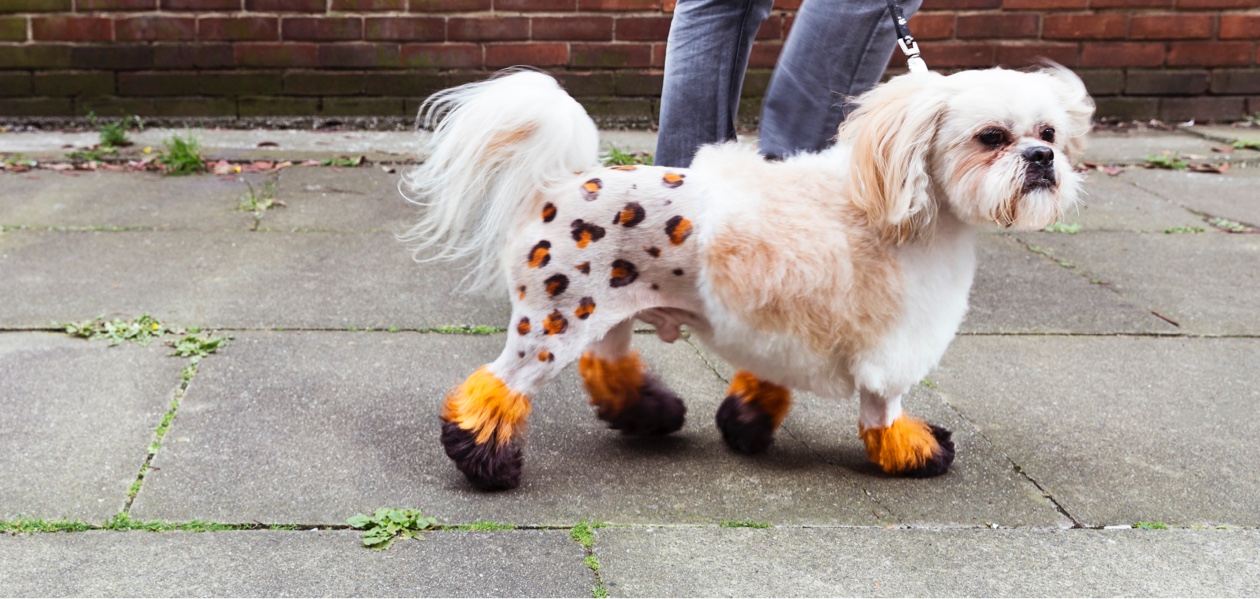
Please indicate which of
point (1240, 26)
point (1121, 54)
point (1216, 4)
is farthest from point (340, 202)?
point (1240, 26)

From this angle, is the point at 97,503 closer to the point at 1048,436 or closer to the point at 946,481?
the point at 946,481

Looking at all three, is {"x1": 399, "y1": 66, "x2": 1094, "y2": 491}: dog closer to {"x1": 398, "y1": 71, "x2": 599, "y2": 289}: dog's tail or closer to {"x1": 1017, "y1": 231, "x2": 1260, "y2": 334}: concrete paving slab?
{"x1": 398, "y1": 71, "x2": 599, "y2": 289}: dog's tail

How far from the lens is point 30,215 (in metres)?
4.54

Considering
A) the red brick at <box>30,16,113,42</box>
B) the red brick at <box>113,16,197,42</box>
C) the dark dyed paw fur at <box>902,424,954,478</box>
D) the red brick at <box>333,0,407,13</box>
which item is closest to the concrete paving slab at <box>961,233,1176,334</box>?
the dark dyed paw fur at <box>902,424,954,478</box>

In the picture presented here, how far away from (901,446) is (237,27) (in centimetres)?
494

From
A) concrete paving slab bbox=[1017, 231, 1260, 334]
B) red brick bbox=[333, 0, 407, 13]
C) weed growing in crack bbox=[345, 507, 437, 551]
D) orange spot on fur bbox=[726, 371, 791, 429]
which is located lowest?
weed growing in crack bbox=[345, 507, 437, 551]

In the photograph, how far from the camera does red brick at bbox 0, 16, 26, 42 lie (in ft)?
20.1

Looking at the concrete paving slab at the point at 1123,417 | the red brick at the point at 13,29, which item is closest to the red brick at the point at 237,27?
the red brick at the point at 13,29

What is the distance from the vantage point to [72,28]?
241 inches

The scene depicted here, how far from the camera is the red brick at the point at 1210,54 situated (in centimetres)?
660

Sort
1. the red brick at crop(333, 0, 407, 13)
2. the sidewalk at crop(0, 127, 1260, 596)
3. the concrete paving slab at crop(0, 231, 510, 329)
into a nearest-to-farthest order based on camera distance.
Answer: the sidewalk at crop(0, 127, 1260, 596) → the concrete paving slab at crop(0, 231, 510, 329) → the red brick at crop(333, 0, 407, 13)

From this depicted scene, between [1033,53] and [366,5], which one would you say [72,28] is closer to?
[366,5]

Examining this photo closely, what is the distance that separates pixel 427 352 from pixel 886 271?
1.46 m

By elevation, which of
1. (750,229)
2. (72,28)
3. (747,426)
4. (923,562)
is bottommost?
(923,562)
